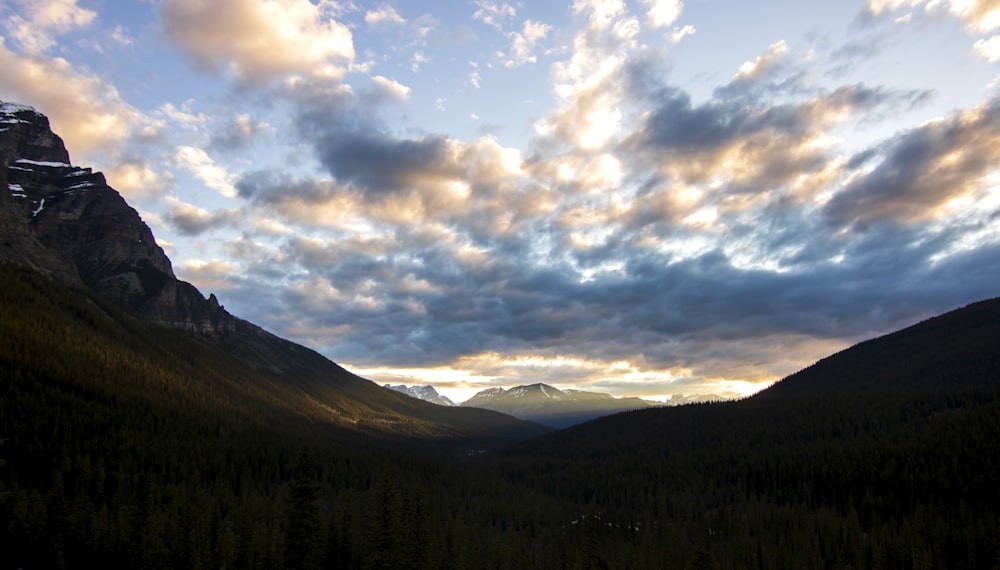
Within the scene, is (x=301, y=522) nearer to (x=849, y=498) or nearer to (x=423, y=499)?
(x=423, y=499)

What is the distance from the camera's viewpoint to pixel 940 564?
100750 mm

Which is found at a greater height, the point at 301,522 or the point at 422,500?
the point at 301,522

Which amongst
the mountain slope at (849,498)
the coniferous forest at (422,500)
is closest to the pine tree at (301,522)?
the coniferous forest at (422,500)

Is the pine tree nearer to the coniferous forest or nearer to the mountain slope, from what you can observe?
the coniferous forest

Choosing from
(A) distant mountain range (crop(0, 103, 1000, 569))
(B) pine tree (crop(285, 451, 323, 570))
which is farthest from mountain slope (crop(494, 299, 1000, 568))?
(B) pine tree (crop(285, 451, 323, 570))

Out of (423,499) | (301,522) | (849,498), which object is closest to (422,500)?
(423,499)

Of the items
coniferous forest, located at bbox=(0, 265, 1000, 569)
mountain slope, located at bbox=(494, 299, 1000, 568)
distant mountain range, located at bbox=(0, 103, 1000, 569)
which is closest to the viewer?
coniferous forest, located at bbox=(0, 265, 1000, 569)

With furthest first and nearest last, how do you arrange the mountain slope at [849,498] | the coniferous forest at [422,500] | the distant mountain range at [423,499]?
the mountain slope at [849,498], the distant mountain range at [423,499], the coniferous forest at [422,500]

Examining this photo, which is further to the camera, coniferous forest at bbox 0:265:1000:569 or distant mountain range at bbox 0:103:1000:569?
distant mountain range at bbox 0:103:1000:569

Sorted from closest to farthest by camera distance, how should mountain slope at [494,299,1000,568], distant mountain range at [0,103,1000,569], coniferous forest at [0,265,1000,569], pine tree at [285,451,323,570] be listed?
pine tree at [285,451,323,570], coniferous forest at [0,265,1000,569], distant mountain range at [0,103,1000,569], mountain slope at [494,299,1000,568]

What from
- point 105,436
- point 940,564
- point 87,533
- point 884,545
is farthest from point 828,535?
point 105,436

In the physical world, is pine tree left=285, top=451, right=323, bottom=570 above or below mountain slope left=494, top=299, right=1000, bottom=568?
above

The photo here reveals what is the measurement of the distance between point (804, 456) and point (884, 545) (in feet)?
232

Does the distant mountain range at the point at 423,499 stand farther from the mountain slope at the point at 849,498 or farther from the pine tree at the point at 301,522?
the mountain slope at the point at 849,498
